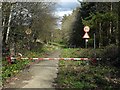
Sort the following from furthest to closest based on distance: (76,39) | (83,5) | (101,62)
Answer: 1. (76,39)
2. (83,5)
3. (101,62)

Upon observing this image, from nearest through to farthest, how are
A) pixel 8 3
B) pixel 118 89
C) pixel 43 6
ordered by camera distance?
pixel 118 89, pixel 8 3, pixel 43 6

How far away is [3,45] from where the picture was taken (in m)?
23.0

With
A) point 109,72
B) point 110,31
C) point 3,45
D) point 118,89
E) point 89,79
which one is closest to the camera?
point 118,89

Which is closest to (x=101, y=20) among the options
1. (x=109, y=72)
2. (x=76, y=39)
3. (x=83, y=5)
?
(x=109, y=72)

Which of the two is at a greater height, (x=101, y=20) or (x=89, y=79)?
(x=101, y=20)

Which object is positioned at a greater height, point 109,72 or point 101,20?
point 101,20

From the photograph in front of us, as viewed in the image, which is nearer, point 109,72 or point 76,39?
point 109,72

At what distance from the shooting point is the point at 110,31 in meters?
37.1

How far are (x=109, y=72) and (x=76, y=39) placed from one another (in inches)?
2016

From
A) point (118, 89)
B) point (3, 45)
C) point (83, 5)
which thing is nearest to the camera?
point (118, 89)

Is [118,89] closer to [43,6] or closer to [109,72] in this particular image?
[109,72]

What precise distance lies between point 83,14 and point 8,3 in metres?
41.5

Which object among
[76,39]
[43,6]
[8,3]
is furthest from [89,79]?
[76,39]

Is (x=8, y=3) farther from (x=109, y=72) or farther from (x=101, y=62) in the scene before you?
(x=109, y=72)
